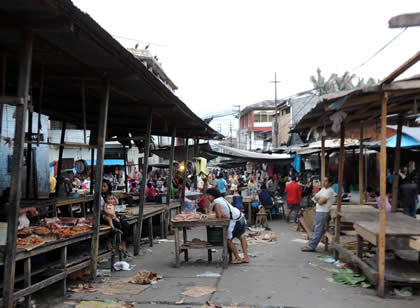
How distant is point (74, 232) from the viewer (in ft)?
23.7

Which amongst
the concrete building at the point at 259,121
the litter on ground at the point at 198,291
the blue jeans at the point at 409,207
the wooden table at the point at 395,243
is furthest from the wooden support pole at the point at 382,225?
the concrete building at the point at 259,121

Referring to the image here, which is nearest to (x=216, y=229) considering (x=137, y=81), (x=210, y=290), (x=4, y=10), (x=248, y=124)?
(x=210, y=290)

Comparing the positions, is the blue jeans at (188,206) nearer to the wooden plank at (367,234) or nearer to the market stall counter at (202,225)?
the market stall counter at (202,225)

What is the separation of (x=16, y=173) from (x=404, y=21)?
4.89 m

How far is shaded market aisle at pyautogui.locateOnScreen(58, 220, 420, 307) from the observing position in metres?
6.40

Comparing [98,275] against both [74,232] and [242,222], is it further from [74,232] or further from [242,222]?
[242,222]

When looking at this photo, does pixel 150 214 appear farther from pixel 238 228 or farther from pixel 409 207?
pixel 409 207

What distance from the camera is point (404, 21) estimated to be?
4.75 meters

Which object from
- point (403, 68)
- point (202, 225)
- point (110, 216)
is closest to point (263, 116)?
point (202, 225)

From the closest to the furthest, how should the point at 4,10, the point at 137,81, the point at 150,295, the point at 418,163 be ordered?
the point at 4,10 < the point at 150,295 < the point at 137,81 < the point at 418,163

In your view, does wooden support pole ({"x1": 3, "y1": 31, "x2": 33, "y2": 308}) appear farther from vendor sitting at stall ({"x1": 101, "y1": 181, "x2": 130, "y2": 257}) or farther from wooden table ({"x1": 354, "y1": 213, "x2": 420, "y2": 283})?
wooden table ({"x1": 354, "y1": 213, "x2": 420, "y2": 283})

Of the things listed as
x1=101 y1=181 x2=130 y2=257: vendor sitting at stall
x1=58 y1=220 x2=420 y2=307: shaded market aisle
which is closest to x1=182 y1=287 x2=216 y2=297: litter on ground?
x1=58 y1=220 x2=420 y2=307: shaded market aisle

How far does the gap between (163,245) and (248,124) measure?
5509cm

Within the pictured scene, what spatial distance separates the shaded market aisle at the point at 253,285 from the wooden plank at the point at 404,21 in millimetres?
3883
